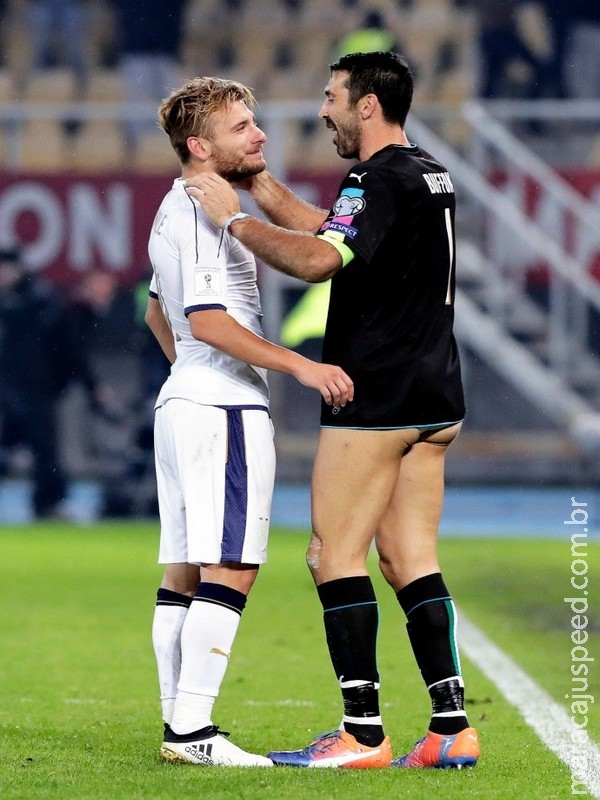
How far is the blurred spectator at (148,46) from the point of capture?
1720 centimetres

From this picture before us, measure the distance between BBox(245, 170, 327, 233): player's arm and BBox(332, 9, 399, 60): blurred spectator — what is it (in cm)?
1239

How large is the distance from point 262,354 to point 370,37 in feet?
44.3

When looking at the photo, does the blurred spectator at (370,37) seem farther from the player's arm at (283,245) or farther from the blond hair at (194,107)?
the player's arm at (283,245)

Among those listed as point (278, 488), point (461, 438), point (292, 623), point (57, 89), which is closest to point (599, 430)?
point (461, 438)

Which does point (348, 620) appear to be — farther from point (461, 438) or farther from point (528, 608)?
point (461, 438)

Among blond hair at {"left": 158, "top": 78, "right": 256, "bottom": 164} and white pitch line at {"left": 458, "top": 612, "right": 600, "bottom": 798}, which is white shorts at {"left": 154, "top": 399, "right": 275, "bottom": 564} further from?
white pitch line at {"left": 458, "top": 612, "right": 600, "bottom": 798}

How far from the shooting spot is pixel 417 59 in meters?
17.5

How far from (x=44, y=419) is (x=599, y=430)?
4.88 meters

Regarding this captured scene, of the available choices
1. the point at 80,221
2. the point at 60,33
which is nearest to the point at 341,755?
the point at 80,221

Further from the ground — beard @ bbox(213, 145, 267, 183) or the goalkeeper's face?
the goalkeeper's face

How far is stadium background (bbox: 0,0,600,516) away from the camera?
14.0 metres

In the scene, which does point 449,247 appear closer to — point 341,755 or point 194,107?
point 194,107

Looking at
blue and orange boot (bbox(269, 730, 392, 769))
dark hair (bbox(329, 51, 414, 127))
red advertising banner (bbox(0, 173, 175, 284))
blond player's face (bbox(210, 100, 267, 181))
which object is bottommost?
blue and orange boot (bbox(269, 730, 392, 769))

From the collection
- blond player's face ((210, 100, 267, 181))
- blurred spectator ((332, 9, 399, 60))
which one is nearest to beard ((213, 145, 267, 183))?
blond player's face ((210, 100, 267, 181))
